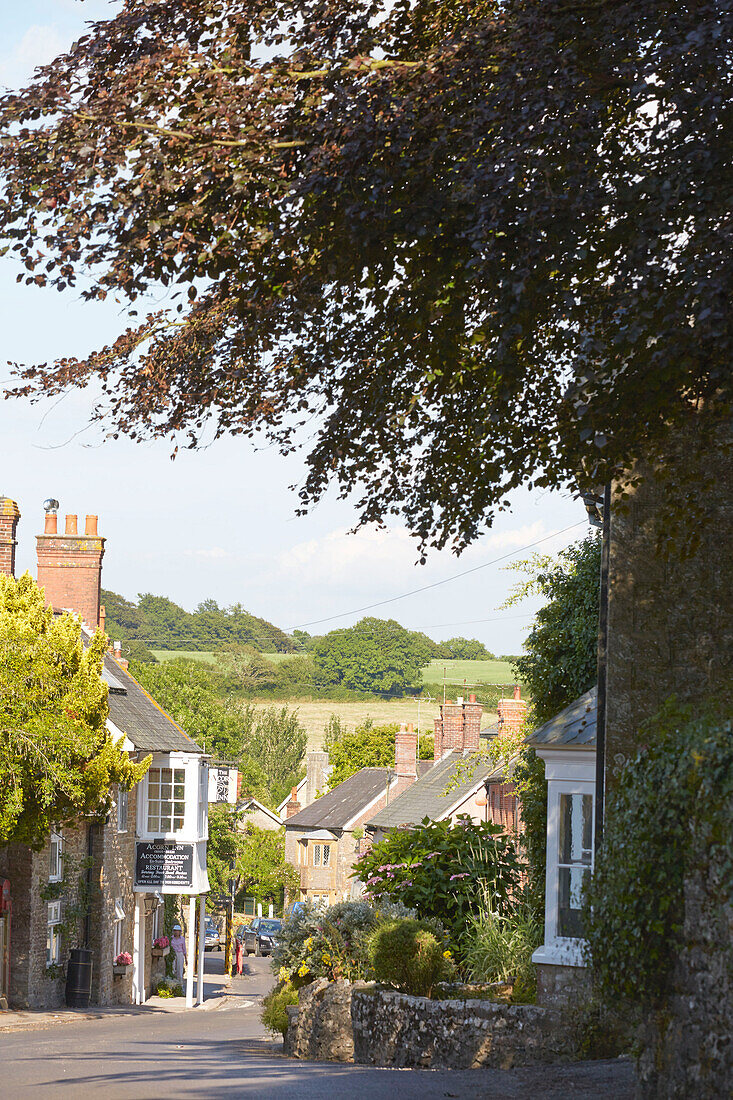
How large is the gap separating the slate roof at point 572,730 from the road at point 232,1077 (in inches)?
141

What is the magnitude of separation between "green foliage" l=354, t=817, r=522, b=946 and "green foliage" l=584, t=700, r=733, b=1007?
7649 millimetres

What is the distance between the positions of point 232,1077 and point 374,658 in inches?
5033

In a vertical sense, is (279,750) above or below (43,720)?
below

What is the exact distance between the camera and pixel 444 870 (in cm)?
1500

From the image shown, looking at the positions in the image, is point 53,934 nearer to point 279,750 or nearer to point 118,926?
point 118,926

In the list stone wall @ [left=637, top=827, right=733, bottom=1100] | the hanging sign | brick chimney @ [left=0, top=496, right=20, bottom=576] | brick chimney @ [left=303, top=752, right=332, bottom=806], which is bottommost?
brick chimney @ [left=303, top=752, right=332, bottom=806]

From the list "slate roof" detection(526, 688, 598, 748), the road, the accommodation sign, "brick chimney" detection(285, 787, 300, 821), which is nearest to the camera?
the road

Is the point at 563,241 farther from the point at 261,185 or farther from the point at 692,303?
the point at 261,185

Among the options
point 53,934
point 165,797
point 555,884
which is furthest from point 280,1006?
point 165,797

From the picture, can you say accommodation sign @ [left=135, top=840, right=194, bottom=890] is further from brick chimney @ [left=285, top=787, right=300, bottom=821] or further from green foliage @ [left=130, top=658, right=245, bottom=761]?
brick chimney @ [left=285, top=787, right=300, bottom=821]

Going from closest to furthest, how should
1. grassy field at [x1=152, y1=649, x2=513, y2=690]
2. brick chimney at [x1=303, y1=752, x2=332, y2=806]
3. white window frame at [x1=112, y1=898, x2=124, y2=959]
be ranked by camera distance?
white window frame at [x1=112, y1=898, x2=124, y2=959] < brick chimney at [x1=303, y1=752, x2=332, y2=806] < grassy field at [x1=152, y1=649, x2=513, y2=690]

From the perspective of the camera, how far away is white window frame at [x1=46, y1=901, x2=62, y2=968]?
26.4 metres

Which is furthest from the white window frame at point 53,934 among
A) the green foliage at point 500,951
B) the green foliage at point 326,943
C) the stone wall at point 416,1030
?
the green foliage at point 500,951

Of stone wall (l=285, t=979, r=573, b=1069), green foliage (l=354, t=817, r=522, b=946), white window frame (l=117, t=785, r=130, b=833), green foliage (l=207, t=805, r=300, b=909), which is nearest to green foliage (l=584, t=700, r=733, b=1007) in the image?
stone wall (l=285, t=979, r=573, b=1069)
